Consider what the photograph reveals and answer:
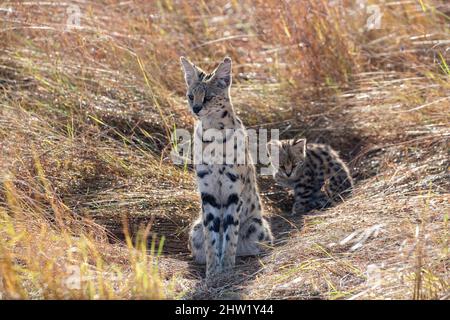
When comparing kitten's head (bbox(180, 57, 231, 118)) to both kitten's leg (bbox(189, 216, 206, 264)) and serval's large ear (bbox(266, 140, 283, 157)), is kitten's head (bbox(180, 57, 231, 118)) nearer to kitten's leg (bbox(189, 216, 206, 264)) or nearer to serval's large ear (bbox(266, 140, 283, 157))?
kitten's leg (bbox(189, 216, 206, 264))

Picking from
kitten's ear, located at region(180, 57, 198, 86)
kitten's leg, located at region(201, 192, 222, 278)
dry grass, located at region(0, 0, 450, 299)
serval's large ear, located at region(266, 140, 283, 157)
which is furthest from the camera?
serval's large ear, located at region(266, 140, 283, 157)

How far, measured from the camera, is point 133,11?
346 inches

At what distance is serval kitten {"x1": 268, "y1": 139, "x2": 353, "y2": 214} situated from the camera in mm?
7086

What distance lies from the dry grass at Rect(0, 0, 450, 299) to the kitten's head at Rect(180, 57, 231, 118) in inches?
37.9

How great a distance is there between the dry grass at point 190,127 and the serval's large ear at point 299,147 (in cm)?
53

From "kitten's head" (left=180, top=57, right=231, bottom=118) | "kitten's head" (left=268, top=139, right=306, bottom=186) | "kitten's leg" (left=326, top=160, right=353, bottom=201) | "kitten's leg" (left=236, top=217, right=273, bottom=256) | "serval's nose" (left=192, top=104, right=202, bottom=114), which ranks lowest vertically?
"kitten's leg" (left=236, top=217, right=273, bottom=256)

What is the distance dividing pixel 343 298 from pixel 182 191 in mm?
2328

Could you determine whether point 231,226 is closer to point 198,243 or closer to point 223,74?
point 198,243

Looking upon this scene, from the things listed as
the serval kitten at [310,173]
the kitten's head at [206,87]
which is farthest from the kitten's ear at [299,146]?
the kitten's head at [206,87]

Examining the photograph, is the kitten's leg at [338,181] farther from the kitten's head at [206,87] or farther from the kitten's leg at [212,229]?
the kitten's head at [206,87]

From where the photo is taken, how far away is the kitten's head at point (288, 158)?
717 centimetres

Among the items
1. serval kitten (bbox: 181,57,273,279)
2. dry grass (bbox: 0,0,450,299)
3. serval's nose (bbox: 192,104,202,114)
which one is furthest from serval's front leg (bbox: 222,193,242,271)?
serval's nose (bbox: 192,104,202,114)
